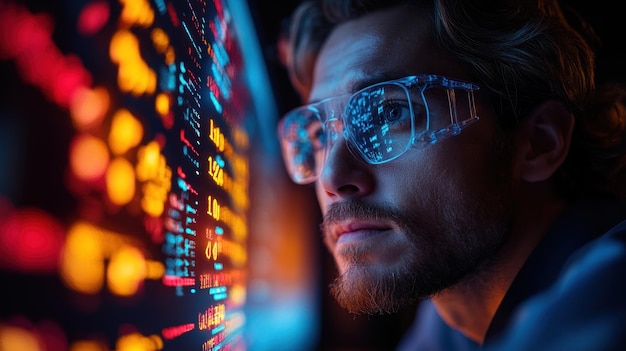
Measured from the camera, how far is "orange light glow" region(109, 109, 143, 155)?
0.49 metres

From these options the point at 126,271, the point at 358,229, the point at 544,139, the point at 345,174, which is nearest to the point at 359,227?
the point at 358,229

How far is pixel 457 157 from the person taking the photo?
41.2 inches

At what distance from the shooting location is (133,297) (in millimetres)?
529

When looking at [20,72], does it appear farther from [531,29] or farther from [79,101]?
[531,29]

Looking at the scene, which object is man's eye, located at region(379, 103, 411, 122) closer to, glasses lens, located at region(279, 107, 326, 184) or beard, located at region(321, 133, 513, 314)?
beard, located at region(321, 133, 513, 314)

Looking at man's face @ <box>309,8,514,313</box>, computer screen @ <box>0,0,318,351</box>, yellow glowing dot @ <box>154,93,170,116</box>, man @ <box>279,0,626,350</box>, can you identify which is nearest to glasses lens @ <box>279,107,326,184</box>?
man @ <box>279,0,626,350</box>

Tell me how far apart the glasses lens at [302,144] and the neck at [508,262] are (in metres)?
0.50

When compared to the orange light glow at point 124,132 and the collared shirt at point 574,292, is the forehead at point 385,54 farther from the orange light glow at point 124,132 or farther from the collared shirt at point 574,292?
the orange light glow at point 124,132

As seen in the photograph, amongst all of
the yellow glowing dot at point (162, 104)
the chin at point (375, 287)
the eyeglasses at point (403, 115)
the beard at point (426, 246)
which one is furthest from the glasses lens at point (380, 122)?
the yellow glowing dot at point (162, 104)

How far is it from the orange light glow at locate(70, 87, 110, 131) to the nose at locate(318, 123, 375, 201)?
25.1 inches

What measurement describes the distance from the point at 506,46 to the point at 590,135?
401 millimetres

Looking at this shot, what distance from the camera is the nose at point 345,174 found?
1.05m

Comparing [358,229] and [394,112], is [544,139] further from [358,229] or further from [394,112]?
[358,229]

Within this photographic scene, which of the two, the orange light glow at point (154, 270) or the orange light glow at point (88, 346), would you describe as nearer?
the orange light glow at point (88, 346)
